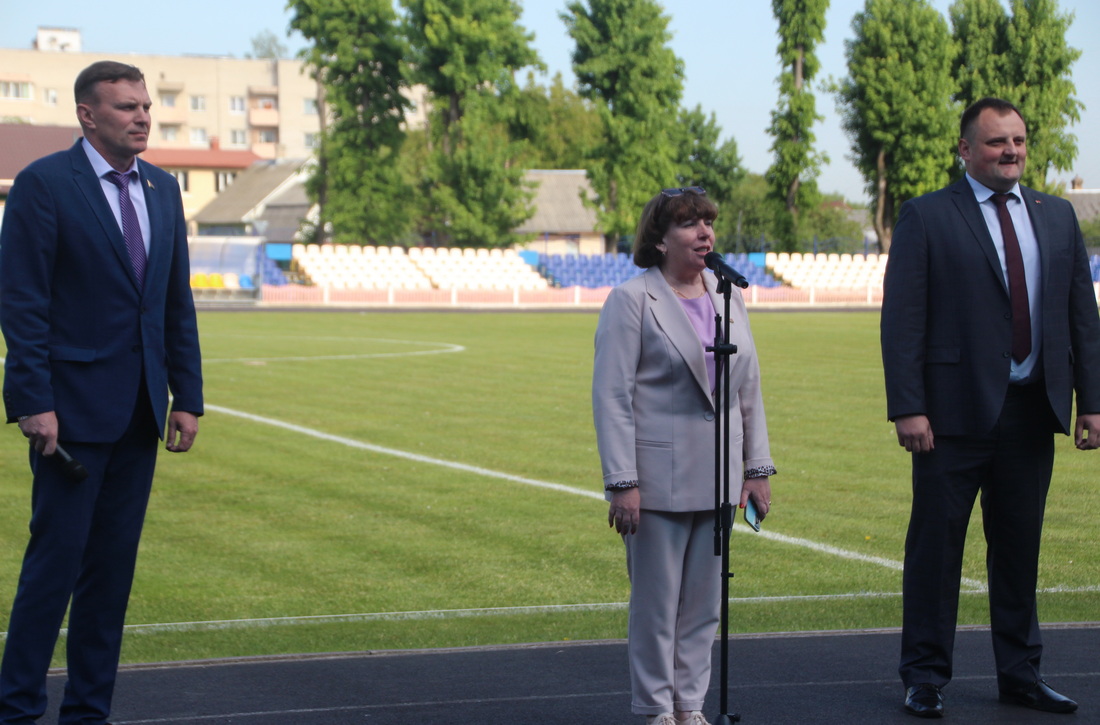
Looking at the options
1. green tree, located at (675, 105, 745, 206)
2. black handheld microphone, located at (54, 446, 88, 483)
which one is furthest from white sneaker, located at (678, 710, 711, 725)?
green tree, located at (675, 105, 745, 206)

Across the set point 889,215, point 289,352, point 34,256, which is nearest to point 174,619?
point 34,256

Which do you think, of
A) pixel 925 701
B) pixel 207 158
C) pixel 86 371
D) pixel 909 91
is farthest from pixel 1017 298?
pixel 207 158

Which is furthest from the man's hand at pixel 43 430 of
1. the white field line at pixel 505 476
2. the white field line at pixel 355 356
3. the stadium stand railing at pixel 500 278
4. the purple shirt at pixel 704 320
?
the stadium stand railing at pixel 500 278

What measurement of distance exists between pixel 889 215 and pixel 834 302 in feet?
55.1

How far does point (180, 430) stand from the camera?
4.58 meters

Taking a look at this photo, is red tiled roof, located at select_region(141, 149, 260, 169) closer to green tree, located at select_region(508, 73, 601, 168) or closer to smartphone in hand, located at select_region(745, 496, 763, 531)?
green tree, located at select_region(508, 73, 601, 168)

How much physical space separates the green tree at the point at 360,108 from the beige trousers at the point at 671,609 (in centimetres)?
5607

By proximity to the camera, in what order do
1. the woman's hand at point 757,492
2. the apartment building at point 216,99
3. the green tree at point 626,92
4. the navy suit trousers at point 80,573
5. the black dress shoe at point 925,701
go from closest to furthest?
1. the navy suit trousers at point 80,573
2. the woman's hand at point 757,492
3. the black dress shoe at point 925,701
4. the green tree at point 626,92
5. the apartment building at point 216,99

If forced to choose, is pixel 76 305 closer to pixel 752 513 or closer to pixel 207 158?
→ pixel 752 513

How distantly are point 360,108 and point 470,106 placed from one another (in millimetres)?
5262

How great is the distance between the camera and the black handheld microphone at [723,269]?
14.1ft

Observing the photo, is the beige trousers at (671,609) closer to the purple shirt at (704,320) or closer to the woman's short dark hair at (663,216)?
the purple shirt at (704,320)

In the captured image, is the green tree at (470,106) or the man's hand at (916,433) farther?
the green tree at (470,106)

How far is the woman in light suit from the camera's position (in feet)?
14.4
